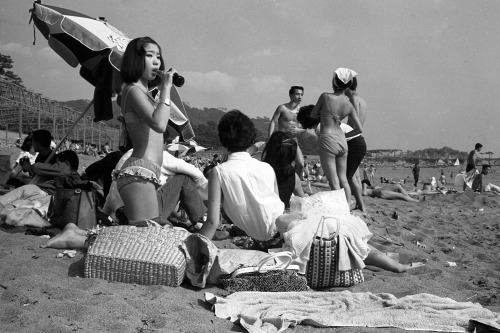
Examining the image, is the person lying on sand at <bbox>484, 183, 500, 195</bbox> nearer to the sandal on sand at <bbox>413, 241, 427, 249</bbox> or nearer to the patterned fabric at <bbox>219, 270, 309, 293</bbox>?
the sandal on sand at <bbox>413, 241, 427, 249</bbox>

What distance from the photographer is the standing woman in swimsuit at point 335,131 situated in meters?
5.72

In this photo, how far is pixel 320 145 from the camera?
5.81m

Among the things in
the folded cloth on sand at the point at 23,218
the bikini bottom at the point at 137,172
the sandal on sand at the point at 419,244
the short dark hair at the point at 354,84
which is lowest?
the folded cloth on sand at the point at 23,218

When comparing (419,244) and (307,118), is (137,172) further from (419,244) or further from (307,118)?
(307,118)

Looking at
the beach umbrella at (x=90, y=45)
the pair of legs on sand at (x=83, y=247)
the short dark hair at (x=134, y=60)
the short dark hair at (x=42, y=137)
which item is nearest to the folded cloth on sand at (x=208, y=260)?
the pair of legs on sand at (x=83, y=247)

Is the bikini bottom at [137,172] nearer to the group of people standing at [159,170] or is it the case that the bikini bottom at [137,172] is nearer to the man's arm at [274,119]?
the group of people standing at [159,170]

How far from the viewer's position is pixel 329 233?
10.8 feet

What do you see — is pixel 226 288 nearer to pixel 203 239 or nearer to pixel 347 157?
pixel 203 239

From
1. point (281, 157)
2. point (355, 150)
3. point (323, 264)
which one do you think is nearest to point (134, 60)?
point (323, 264)

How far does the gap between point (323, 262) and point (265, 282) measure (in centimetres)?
45

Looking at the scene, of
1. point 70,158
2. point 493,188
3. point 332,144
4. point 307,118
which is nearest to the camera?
point 70,158

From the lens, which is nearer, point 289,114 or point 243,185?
point 243,185

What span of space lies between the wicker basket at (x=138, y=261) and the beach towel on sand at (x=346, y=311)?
1.03ft

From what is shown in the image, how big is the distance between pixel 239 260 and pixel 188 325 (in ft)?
2.67
